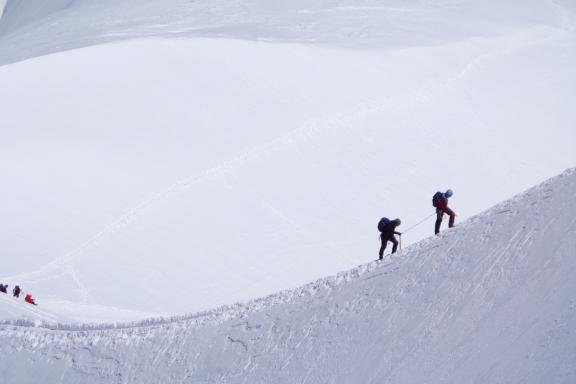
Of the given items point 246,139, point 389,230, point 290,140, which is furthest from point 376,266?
point 290,140

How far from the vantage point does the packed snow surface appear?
22031mm

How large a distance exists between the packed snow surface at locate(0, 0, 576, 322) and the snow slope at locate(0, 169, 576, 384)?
2782 millimetres

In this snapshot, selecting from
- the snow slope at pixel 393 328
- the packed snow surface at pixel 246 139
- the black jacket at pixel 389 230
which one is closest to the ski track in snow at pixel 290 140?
the packed snow surface at pixel 246 139

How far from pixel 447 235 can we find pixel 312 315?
7.52 feet

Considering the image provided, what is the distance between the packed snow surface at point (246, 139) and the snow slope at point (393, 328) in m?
2.78

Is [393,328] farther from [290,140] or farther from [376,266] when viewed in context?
[290,140]

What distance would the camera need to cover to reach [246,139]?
1104 inches

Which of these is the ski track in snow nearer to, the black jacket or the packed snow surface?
the packed snow surface

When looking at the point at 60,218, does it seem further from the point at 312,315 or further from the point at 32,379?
the point at 312,315

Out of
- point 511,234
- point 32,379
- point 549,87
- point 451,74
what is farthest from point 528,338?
point 549,87

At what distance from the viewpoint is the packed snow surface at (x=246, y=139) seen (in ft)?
72.3

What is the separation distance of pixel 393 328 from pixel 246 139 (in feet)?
54.3

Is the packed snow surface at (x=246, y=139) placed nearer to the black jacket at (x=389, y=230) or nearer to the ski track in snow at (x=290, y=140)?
the ski track in snow at (x=290, y=140)

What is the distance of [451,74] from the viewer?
35.0 m
